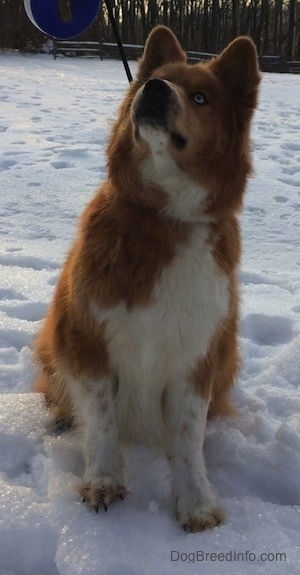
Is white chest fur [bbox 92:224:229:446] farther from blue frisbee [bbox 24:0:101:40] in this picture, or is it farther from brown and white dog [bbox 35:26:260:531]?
blue frisbee [bbox 24:0:101:40]

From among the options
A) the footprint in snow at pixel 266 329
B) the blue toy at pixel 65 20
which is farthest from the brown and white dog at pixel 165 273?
the footprint in snow at pixel 266 329

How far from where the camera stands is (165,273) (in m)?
2.24

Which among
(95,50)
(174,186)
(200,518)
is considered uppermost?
(174,186)

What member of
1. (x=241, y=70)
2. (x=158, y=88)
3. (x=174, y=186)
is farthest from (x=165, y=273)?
(x=241, y=70)

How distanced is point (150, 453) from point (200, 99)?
4.80 feet

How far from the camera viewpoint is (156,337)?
2252 mm

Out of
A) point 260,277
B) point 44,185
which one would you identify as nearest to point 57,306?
point 260,277

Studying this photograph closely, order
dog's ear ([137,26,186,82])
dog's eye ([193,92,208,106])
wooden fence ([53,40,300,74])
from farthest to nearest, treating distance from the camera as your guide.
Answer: wooden fence ([53,40,300,74]) → dog's ear ([137,26,186,82]) → dog's eye ([193,92,208,106])

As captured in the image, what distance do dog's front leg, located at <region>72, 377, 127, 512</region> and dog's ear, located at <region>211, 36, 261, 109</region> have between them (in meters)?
1.28

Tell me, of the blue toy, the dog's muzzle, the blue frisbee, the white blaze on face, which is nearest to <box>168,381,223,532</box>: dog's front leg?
the white blaze on face

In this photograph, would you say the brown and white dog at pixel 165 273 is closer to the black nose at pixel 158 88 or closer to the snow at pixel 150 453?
the black nose at pixel 158 88

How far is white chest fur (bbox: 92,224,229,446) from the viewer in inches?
88.1

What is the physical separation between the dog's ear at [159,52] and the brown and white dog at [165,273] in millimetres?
126

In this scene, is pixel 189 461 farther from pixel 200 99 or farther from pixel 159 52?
pixel 159 52
